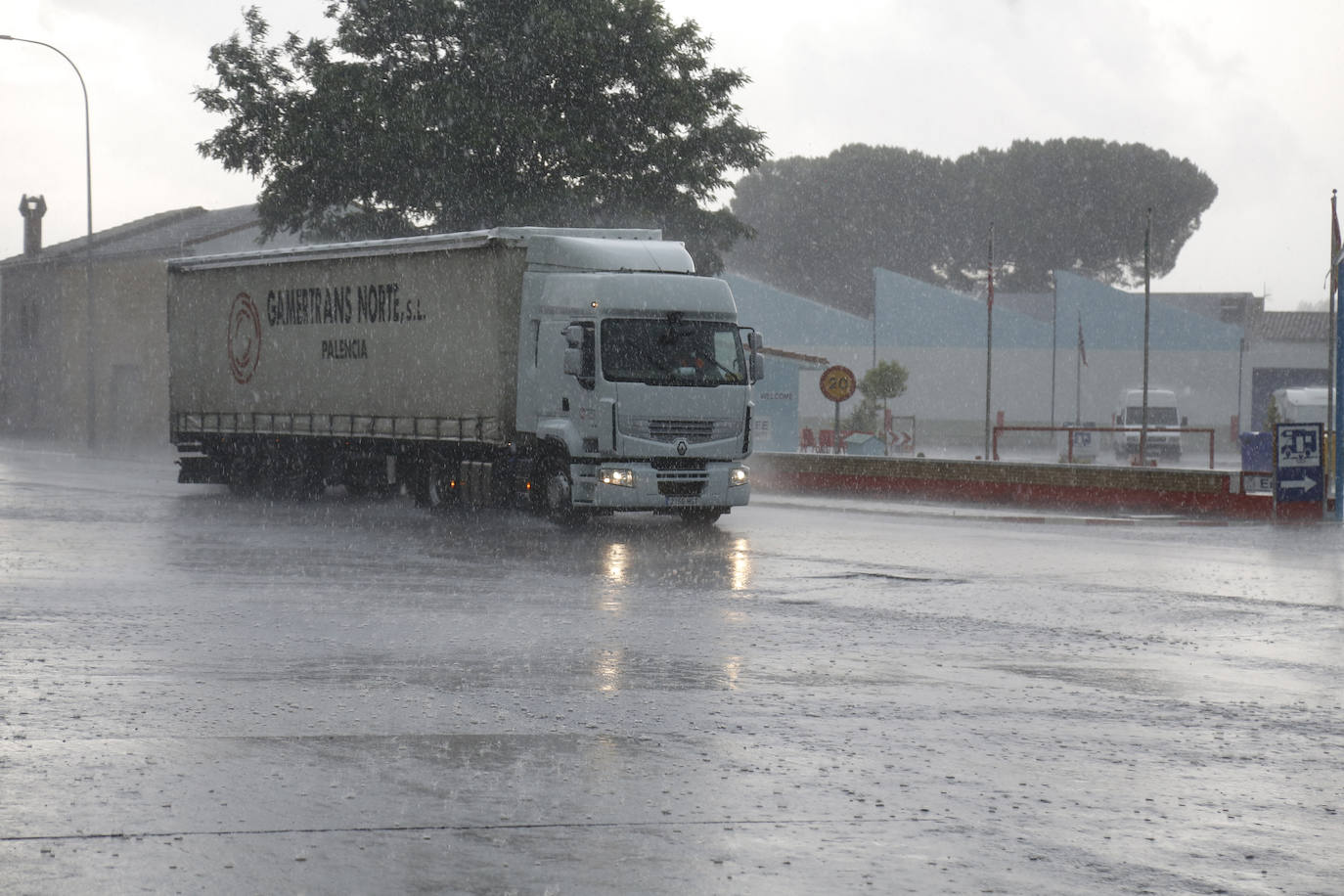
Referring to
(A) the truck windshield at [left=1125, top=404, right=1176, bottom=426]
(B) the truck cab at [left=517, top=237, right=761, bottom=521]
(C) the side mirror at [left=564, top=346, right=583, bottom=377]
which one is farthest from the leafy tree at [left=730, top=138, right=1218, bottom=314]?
(C) the side mirror at [left=564, top=346, right=583, bottom=377]

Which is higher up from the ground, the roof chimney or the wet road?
the roof chimney

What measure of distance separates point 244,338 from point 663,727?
2128cm

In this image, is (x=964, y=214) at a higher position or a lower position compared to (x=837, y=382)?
higher

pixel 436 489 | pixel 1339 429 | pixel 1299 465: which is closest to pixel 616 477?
pixel 436 489

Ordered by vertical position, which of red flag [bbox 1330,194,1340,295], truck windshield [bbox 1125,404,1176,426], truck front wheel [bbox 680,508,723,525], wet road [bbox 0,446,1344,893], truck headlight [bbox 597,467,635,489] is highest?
red flag [bbox 1330,194,1340,295]

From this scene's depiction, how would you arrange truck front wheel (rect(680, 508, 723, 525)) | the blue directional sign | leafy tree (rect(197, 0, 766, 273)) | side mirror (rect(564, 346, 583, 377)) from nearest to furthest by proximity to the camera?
side mirror (rect(564, 346, 583, 377)), truck front wheel (rect(680, 508, 723, 525)), the blue directional sign, leafy tree (rect(197, 0, 766, 273))

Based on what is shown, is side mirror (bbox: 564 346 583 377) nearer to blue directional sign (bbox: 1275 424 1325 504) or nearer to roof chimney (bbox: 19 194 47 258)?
blue directional sign (bbox: 1275 424 1325 504)

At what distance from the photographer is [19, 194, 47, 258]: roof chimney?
71.4 metres

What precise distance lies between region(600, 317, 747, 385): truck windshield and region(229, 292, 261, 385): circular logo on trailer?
8.97 metres

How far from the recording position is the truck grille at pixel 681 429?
68.6ft

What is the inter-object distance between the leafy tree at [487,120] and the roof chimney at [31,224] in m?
33.3

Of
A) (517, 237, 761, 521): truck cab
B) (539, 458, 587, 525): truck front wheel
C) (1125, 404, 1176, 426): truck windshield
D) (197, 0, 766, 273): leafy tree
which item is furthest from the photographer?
(1125, 404, 1176, 426): truck windshield

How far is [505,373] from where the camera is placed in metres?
22.3

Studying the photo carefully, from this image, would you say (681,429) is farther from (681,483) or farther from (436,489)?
(436,489)
